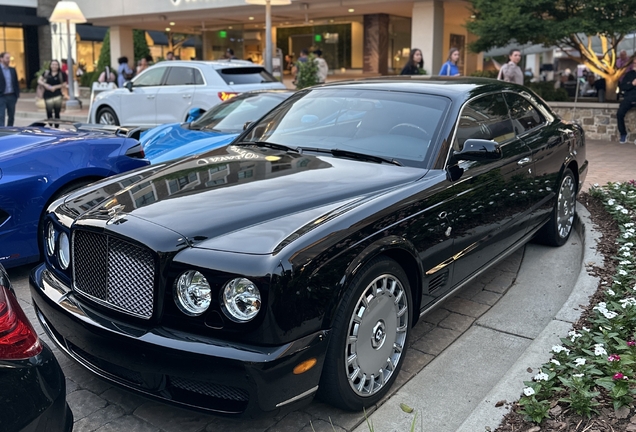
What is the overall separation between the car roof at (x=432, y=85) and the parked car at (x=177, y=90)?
7.22m

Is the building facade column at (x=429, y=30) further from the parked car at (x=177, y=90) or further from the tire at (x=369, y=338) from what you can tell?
the tire at (x=369, y=338)

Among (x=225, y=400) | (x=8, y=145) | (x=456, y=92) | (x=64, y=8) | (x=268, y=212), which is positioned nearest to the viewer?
(x=225, y=400)

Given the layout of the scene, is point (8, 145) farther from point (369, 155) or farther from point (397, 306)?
point (397, 306)

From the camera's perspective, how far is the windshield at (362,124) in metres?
4.05

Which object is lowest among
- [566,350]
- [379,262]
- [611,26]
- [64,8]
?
[566,350]

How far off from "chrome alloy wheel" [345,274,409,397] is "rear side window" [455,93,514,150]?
51.1 inches

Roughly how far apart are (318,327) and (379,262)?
52cm

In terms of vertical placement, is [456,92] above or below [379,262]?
above

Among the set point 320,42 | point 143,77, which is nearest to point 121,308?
point 143,77

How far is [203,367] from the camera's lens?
2570 mm

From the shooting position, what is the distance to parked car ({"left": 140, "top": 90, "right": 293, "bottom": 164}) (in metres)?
6.95

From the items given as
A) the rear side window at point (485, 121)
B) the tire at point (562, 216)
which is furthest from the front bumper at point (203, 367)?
the tire at point (562, 216)

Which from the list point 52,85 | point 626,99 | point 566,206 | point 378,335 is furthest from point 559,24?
point 52,85

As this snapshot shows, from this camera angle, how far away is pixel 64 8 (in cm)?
2016
